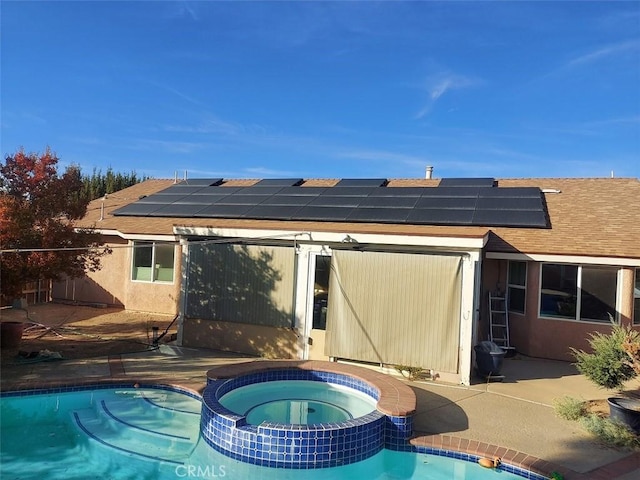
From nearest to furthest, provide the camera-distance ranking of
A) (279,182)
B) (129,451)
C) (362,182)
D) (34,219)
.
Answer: (129,451)
(34,219)
(362,182)
(279,182)

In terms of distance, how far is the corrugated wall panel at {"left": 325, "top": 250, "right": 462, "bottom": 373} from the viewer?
1063 cm

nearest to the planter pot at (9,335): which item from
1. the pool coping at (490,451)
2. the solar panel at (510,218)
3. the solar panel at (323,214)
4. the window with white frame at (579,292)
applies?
the pool coping at (490,451)

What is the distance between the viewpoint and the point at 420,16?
15047 mm

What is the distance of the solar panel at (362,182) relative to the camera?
1888 centimetres

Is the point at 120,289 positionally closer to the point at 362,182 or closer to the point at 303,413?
the point at 362,182

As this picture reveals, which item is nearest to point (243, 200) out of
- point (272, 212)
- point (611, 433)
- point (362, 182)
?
point (272, 212)

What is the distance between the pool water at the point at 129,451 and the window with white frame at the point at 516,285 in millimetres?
8330

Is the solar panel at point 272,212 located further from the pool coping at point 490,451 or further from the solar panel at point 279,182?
the pool coping at point 490,451

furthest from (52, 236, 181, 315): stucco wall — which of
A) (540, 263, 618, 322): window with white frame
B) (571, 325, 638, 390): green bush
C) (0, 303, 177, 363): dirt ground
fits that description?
(571, 325, 638, 390): green bush

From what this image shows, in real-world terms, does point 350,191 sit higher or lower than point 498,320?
higher

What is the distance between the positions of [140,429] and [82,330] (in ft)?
26.9

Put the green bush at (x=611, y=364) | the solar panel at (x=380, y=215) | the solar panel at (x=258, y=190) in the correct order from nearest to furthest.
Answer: the green bush at (x=611, y=364)
the solar panel at (x=380, y=215)
the solar panel at (x=258, y=190)

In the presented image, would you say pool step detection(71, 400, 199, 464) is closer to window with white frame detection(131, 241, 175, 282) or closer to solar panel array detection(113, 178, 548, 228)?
solar panel array detection(113, 178, 548, 228)

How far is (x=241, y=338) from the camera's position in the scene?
500 inches
